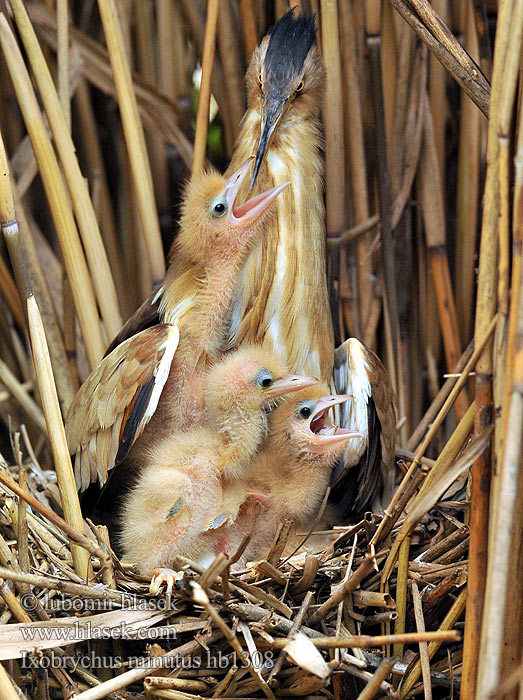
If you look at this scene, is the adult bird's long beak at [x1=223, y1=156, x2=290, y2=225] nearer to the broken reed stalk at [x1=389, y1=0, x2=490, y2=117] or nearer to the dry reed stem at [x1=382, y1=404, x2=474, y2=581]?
the broken reed stalk at [x1=389, y1=0, x2=490, y2=117]

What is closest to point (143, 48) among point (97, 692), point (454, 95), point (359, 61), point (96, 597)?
point (359, 61)

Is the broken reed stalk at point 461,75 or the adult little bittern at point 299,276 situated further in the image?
the adult little bittern at point 299,276

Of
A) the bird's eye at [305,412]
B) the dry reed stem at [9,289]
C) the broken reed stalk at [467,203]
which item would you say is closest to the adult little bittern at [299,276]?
the bird's eye at [305,412]

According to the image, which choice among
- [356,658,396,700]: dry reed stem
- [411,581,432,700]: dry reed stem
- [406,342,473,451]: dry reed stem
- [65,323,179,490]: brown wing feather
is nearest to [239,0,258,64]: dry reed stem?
[65,323,179,490]: brown wing feather

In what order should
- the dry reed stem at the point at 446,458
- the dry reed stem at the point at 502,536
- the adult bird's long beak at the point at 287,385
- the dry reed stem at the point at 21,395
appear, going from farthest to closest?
the dry reed stem at the point at 21,395 → the adult bird's long beak at the point at 287,385 → the dry reed stem at the point at 446,458 → the dry reed stem at the point at 502,536

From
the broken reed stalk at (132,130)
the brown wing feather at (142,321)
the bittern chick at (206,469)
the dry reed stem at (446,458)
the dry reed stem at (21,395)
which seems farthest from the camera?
the dry reed stem at (21,395)

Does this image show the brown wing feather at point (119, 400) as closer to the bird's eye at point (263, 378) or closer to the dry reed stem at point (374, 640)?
the bird's eye at point (263, 378)

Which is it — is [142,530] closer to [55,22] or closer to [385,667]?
[385,667]

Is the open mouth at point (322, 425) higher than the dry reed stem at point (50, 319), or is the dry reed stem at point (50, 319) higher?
the dry reed stem at point (50, 319)

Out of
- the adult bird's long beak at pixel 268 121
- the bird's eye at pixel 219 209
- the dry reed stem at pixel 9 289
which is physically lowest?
the dry reed stem at pixel 9 289
